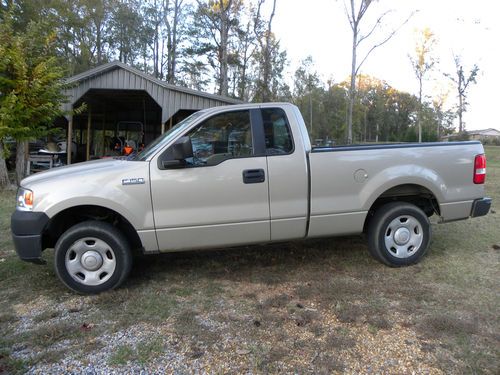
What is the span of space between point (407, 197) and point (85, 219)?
379 cm

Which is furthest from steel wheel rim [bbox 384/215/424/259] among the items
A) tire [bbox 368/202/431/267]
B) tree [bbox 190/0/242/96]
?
tree [bbox 190/0/242/96]

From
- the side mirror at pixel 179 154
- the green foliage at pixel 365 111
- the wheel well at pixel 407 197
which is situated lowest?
the wheel well at pixel 407 197

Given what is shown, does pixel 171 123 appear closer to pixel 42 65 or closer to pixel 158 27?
pixel 42 65

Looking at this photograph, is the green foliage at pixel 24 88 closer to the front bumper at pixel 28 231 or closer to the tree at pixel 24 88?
the tree at pixel 24 88

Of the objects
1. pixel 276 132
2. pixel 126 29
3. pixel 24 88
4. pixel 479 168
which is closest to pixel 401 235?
pixel 479 168

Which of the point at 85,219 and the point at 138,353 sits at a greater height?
the point at 85,219

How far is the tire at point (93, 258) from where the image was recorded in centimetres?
389

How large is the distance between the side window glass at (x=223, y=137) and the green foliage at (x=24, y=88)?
440cm

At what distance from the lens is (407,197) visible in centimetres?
490

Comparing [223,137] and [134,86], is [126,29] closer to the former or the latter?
[134,86]

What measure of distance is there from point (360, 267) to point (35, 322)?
136 inches

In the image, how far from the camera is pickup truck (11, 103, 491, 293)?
3.88 m

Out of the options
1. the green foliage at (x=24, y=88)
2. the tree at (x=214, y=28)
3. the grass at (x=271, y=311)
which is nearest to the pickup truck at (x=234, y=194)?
the grass at (x=271, y=311)

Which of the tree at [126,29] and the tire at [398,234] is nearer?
the tire at [398,234]
